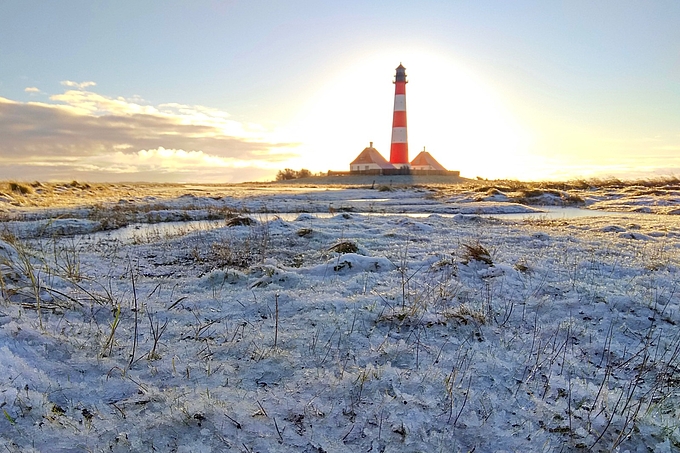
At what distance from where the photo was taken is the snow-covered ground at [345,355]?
7.23ft

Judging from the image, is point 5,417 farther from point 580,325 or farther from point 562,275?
point 562,275

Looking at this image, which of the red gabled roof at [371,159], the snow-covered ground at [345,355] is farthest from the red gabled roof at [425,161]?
the snow-covered ground at [345,355]

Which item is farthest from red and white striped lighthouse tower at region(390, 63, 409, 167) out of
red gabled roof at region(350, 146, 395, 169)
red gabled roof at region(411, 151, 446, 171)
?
red gabled roof at region(411, 151, 446, 171)

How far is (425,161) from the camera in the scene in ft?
174

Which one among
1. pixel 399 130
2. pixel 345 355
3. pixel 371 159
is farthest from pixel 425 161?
pixel 345 355

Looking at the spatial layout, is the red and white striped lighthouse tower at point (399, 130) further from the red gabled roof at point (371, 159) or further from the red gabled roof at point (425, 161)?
the red gabled roof at point (425, 161)

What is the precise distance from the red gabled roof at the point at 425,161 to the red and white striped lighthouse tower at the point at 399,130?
262cm

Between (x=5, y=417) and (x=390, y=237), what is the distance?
662 cm

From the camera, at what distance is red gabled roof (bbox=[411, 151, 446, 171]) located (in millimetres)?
52875

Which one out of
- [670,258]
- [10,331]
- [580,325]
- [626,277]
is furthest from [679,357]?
[10,331]

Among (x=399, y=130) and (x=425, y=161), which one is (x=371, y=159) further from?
(x=425, y=161)

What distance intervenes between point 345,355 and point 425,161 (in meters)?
51.9

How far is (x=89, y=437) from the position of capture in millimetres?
2082

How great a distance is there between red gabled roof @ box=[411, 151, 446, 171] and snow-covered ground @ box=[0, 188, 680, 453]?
47861 mm
